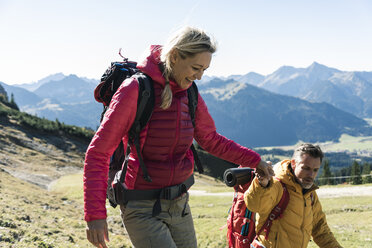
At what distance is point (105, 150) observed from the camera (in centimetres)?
297

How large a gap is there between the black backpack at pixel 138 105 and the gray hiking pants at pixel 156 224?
0.70ft

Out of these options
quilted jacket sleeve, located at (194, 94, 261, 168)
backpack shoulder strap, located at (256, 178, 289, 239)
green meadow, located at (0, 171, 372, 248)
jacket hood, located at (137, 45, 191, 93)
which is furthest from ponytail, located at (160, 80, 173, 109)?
green meadow, located at (0, 171, 372, 248)

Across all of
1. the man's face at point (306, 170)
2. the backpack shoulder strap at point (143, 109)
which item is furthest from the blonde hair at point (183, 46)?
the man's face at point (306, 170)

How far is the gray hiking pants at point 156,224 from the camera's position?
325 cm

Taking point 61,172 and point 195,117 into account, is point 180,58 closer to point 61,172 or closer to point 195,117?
point 195,117

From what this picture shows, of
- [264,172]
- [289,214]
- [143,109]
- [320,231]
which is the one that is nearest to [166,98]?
[143,109]

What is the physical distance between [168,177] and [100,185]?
752mm

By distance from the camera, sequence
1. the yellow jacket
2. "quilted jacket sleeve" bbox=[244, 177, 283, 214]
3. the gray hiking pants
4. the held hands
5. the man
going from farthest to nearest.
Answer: the man → the yellow jacket → "quilted jacket sleeve" bbox=[244, 177, 283, 214] → the held hands → the gray hiking pants

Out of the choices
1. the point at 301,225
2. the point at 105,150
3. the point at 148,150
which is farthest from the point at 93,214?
the point at 301,225

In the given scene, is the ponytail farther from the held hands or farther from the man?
the man

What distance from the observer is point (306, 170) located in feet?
16.5

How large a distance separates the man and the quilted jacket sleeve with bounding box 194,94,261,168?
483 mm

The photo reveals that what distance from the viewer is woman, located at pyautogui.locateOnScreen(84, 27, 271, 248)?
3.03 metres

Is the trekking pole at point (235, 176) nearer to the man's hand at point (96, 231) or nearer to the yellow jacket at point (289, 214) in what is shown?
the yellow jacket at point (289, 214)
